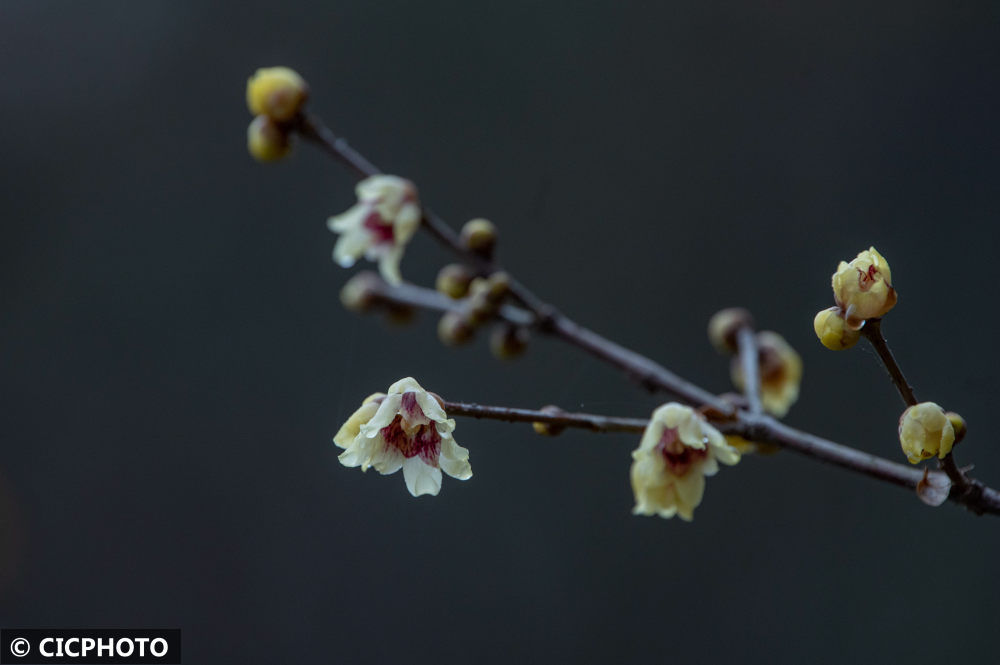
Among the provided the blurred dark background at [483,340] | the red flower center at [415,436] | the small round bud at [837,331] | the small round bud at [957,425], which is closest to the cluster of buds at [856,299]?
the small round bud at [837,331]

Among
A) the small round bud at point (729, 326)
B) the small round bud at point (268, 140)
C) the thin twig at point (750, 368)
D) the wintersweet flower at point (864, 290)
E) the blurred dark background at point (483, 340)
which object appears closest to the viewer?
the wintersweet flower at point (864, 290)

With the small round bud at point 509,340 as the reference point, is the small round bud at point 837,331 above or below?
below

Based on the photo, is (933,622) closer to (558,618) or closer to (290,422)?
(558,618)

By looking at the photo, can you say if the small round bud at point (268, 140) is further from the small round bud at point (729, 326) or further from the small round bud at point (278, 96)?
the small round bud at point (729, 326)

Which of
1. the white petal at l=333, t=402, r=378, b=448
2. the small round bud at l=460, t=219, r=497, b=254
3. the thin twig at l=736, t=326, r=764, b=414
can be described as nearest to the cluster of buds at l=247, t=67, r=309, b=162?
the small round bud at l=460, t=219, r=497, b=254

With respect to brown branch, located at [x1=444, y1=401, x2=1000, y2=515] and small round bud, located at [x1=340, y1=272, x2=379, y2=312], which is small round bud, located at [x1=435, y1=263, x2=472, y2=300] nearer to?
small round bud, located at [x1=340, y1=272, x2=379, y2=312]
